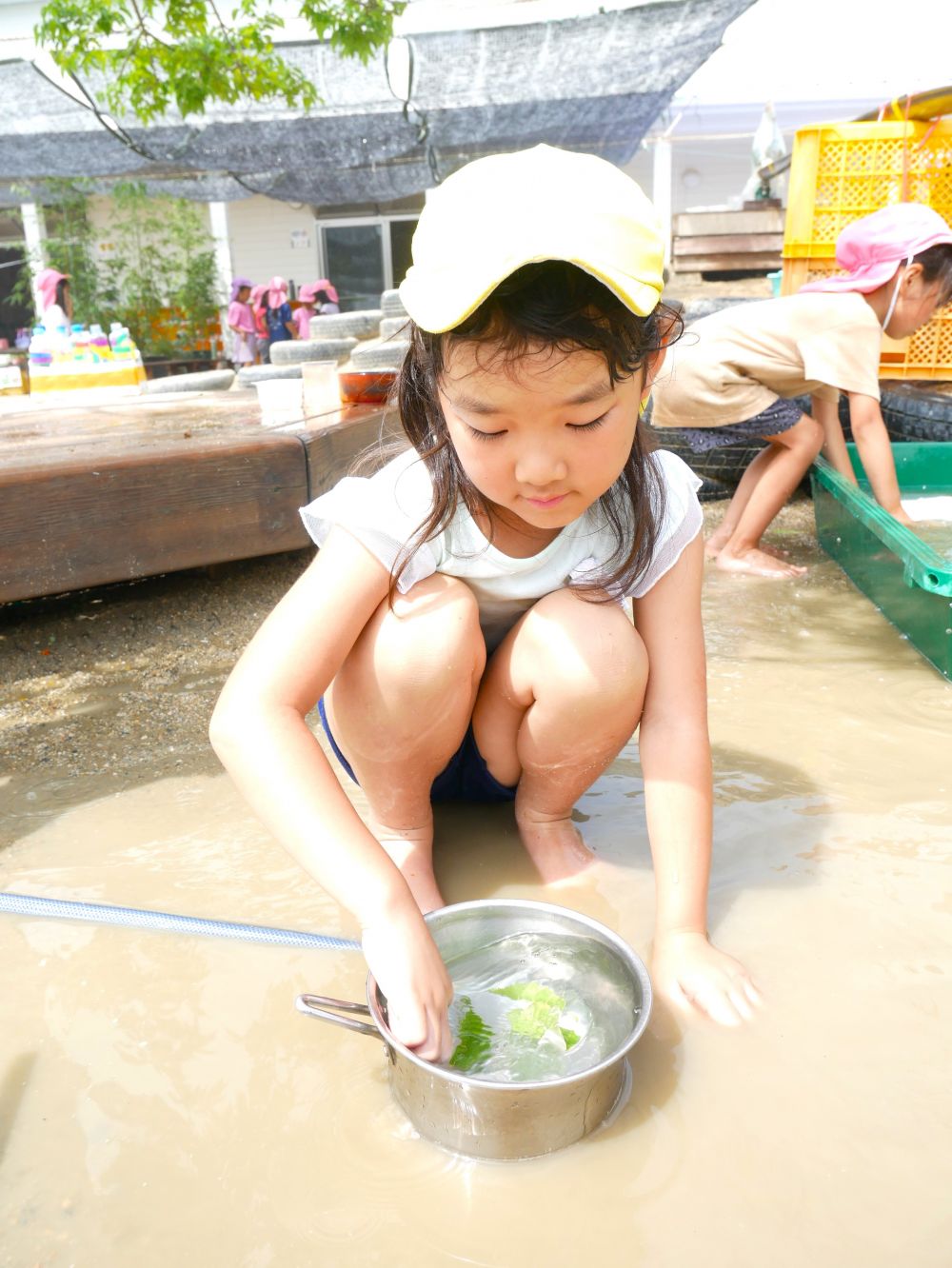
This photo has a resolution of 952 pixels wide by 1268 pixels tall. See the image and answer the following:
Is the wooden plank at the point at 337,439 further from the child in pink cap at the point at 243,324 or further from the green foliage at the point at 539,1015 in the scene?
the child in pink cap at the point at 243,324

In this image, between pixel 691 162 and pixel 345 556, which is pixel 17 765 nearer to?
pixel 345 556

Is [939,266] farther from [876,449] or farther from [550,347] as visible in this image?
[550,347]

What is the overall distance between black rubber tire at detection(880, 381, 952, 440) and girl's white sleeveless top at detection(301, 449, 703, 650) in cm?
310

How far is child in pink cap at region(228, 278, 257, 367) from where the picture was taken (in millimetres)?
11062

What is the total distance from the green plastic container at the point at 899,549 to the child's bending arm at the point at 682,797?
99 centimetres

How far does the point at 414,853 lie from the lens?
63.2 inches

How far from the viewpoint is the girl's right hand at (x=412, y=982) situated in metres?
1.07

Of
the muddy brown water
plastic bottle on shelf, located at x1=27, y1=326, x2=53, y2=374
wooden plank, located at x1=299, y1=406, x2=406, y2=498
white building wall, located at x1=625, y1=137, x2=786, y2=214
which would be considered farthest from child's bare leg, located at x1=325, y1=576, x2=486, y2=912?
white building wall, located at x1=625, y1=137, x2=786, y2=214

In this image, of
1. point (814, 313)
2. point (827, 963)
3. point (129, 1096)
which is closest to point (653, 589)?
point (827, 963)

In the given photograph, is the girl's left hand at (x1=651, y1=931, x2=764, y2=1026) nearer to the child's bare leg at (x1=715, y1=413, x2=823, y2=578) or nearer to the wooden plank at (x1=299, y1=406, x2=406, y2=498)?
the wooden plank at (x1=299, y1=406, x2=406, y2=498)

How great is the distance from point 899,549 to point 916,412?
214cm

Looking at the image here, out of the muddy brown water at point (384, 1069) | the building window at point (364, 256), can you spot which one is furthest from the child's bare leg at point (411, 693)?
the building window at point (364, 256)

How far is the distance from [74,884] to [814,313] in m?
2.89

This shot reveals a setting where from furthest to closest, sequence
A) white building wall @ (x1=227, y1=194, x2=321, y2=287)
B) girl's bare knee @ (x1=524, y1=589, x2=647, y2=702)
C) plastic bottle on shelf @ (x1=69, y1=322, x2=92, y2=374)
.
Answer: white building wall @ (x1=227, y1=194, x2=321, y2=287) → plastic bottle on shelf @ (x1=69, y1=322, x2=92, y2=374) → girl's bare knee @ (x1=524, y1=589, x2=647, y2=702)
